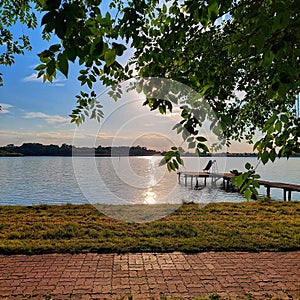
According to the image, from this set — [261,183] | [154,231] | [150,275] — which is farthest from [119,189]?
[150,275]

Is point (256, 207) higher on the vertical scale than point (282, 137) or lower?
lower

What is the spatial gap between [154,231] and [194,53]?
474 centimetres

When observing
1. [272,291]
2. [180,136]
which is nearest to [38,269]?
[272,291]

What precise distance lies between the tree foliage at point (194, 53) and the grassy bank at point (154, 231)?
296 centimetres

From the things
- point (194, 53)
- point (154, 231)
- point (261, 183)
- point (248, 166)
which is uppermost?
point (194, 53)

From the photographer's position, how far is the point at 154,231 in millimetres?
6797

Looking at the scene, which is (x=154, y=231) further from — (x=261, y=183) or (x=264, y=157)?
(x=261, y=183)

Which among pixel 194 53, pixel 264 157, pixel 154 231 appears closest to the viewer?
pixel 264 157

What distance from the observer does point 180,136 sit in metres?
1.83

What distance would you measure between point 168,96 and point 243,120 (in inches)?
82.1

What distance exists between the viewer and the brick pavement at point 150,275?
12.8ft

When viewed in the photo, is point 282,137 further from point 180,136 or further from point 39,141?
point 39,141

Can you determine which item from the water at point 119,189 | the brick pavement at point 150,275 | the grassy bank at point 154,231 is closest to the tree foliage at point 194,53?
the water at point 119,189

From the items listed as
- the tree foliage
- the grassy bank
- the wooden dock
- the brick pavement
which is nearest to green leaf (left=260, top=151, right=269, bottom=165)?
the tree foliage
